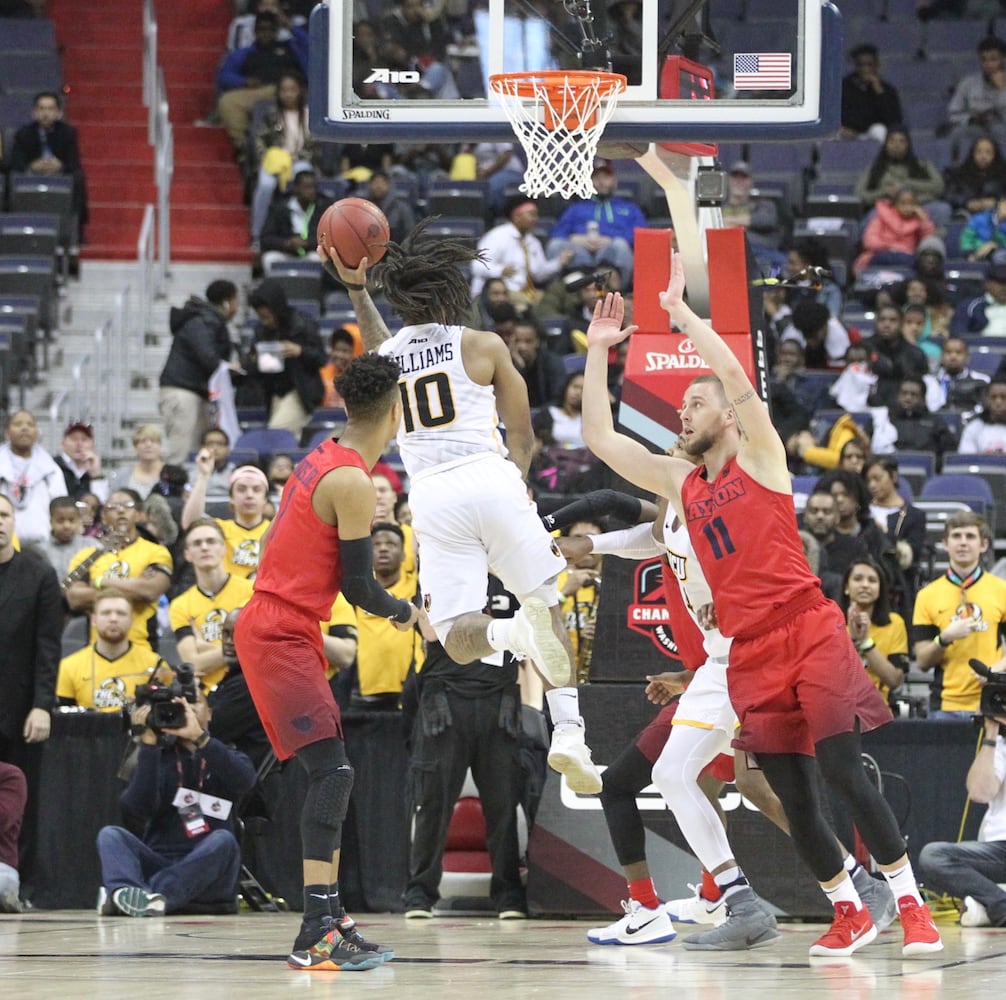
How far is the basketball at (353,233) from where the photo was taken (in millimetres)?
7922

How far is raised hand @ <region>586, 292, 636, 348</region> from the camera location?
7.86 meters

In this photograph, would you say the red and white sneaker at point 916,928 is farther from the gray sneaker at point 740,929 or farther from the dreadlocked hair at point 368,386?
the dreadlocked hair at point 368,386

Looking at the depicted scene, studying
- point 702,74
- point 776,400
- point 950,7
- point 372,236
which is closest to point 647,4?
point 702,74

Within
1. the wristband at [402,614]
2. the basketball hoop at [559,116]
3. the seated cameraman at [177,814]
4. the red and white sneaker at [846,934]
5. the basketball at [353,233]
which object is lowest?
the seated cameraman at [177,814]

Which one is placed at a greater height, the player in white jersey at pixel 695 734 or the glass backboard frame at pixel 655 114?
the glass backboard frame at pixel 655 114

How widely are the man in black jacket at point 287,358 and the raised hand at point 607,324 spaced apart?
844cm

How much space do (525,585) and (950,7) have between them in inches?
653

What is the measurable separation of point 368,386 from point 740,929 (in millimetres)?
2731

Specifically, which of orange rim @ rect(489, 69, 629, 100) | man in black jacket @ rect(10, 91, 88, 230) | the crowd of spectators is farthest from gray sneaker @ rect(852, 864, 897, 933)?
man in black jacket @ rect(10, 91, 88, 230)

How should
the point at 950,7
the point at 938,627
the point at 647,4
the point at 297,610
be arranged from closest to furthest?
the point at 297,610, the point at 647,4, the point at 938,627, the point at 950,7

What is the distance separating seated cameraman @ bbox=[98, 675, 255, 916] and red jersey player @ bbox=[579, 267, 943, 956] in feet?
12.7

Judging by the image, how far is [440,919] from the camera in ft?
32.9

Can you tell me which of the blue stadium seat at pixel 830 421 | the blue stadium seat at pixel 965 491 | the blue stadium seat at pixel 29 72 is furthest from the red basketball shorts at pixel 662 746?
the blue stadium seat at pixel 29 72

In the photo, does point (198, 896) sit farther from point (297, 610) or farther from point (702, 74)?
point (702, 74)
